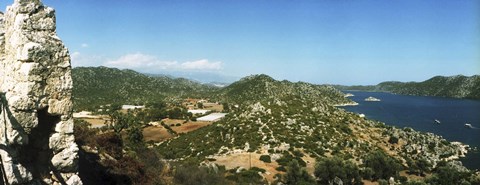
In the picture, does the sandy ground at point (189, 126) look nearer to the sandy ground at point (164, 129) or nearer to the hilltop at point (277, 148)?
the sandy ground at point (164, 129)

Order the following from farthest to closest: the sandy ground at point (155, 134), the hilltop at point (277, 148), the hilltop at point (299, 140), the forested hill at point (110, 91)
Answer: the forested hill at point (110, 91) → the sandy ground at point (155, 134) → the hilltop at point (299, 140) → the hilltop at point (277, 148)

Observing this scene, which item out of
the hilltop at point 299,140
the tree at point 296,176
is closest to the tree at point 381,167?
the hilltop at point 299,140

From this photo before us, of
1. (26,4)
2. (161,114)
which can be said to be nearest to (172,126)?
(161,114)

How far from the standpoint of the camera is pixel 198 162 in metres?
43.8

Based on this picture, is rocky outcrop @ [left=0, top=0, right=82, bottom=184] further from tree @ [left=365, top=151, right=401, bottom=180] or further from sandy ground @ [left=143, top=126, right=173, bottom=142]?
sandy ground @ [left=143, top=126, right=173, bottom=142]

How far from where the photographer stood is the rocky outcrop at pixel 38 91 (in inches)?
420

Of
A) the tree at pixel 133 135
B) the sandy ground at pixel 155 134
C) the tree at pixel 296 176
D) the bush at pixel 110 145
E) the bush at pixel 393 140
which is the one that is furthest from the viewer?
the bush at pixel 393 140

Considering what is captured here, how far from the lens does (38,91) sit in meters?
10.9

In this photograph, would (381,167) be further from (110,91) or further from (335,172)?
(110,91)

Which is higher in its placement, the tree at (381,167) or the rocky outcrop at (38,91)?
the rocky outcrop at (38,91)

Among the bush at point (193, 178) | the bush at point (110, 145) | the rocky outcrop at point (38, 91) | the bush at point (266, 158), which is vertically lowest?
the bush at point (266, 158)

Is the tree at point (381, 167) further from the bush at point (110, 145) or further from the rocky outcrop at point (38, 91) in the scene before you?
the rocky outcrop at point (38, 91)

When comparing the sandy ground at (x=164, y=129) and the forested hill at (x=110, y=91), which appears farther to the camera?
the forested hill at (x=110, y=91)

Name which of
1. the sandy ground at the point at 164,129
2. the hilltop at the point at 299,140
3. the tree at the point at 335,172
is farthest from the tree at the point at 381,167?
the sandy ground at the point at 164,129
